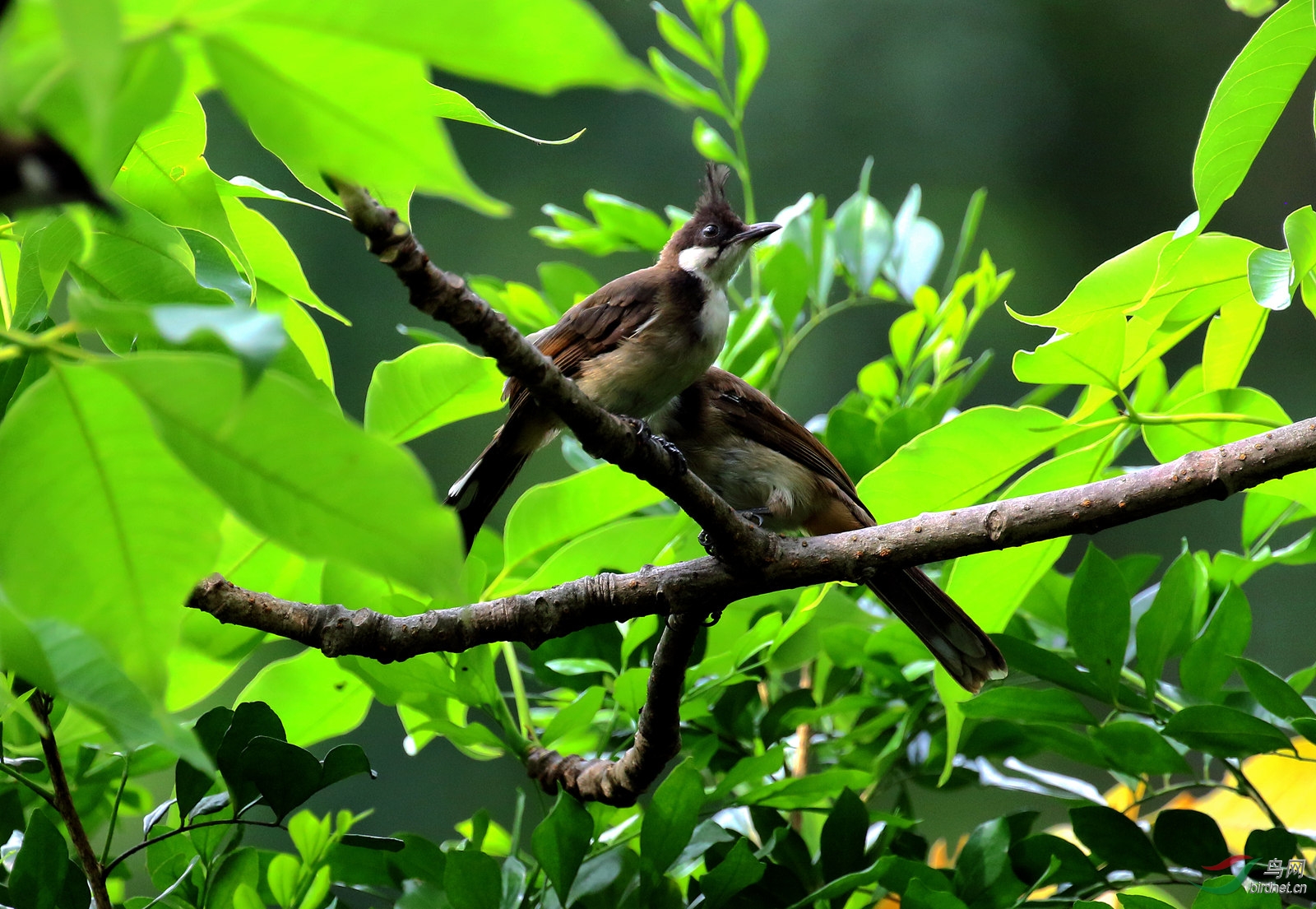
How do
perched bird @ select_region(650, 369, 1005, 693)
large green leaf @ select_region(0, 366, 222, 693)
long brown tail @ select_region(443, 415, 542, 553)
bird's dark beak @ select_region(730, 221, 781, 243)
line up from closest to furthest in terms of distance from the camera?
large green leaf @ select_region(0, 366, 222, 693) < long brown tail @ select_region(443, 415, 542, 553) < perched bird @ select_region(650, 369, 1005, 693) < bird's dark beak @ select_region(730, 221, 781, 243)

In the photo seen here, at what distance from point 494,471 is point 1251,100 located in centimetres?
128

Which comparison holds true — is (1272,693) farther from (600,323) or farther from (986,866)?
(600,323)

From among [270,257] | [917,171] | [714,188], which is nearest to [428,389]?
[270,257]

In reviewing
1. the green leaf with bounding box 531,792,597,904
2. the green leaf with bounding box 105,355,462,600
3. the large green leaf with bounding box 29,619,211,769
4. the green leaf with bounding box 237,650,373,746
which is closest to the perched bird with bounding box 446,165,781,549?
the green leaf with bounding box 237,650,373,746

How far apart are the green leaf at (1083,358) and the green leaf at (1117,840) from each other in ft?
1.59

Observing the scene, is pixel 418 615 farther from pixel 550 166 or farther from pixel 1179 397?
pixel 550 166

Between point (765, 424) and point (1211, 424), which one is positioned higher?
point (1211, 424)

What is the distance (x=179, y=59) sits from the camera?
16.0 inches

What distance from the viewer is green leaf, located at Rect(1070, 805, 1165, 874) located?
1.17 m

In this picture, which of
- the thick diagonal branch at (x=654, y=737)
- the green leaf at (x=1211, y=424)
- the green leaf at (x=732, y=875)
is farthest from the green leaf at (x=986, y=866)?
the green leaf at (x=1211, y=424)

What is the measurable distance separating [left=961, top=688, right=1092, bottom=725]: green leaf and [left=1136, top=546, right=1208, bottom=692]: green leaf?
0.35 feet

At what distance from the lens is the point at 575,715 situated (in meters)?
1.19

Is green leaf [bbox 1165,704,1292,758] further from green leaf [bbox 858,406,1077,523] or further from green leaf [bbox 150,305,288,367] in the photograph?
green leaf [bbox 150,305,288,367]

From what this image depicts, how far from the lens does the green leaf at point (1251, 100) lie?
34.1 inches
